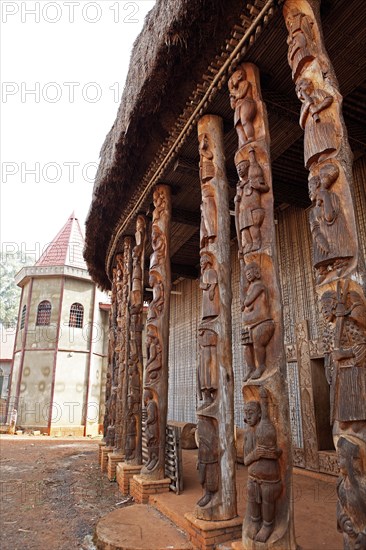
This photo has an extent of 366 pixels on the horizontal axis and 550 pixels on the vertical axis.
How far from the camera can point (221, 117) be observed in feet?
16.7

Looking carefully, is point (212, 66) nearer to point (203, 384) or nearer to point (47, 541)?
point (203, 384)

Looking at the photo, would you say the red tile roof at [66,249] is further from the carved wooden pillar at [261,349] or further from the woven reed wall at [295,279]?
the carved wooden pillar at [261,349]

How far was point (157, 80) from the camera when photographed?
511cm

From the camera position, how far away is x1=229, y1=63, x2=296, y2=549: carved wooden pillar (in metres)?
2.93

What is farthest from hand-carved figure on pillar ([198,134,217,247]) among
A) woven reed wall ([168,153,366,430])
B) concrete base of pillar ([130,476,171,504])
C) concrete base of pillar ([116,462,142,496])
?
concrete base of pillar ([116,462,142,496])

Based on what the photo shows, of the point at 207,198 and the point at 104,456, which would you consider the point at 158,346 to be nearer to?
the point at 207,198

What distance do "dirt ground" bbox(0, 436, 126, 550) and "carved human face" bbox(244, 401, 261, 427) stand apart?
2.62m

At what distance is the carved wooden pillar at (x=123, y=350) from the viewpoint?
25.2 ft

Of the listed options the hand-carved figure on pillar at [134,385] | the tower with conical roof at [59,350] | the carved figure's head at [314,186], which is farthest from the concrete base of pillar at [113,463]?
the tower with conical roof at [59,350]

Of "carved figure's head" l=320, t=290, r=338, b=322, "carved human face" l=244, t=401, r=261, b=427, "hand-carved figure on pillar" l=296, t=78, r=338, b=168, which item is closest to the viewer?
"carved figure's head" l=320, t=290, r=338, b=322

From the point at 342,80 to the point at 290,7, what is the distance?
149cm

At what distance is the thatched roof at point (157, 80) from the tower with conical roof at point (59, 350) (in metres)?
10.9

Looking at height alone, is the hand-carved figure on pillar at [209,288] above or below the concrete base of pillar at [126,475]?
above

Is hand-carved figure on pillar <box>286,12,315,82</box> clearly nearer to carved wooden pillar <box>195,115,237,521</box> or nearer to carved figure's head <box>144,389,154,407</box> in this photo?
carved wooden pillar <box>195,115,237,521</box>
